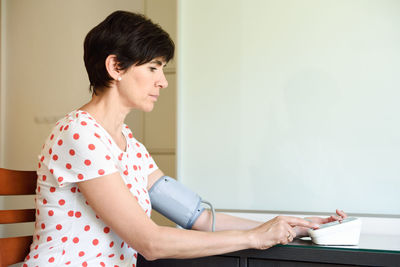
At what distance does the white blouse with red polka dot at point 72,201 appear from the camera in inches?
42.5

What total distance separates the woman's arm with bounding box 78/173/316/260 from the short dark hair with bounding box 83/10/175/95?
12.2 inches

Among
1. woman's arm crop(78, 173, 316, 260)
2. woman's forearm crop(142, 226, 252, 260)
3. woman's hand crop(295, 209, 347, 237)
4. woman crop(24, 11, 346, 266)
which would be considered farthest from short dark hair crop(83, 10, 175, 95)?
woman's hand crop(295, 209, 347, 237)

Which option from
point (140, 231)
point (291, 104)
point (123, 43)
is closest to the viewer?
point (140, 231)

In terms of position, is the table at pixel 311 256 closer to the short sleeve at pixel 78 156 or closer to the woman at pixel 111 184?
the woman at pixel 111 184

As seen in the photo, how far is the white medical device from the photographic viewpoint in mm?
1103

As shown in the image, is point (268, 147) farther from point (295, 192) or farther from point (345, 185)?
point (345, 185)

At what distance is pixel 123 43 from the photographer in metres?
1.20

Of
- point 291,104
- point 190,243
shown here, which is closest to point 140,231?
point 190,243

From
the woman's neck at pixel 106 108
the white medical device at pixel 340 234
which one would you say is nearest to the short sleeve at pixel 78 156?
the woman's neck at pixel 106 108

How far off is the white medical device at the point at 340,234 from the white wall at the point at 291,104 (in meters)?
0.35

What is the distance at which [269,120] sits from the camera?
5.07ft

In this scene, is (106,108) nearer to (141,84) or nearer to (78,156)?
(141,84)

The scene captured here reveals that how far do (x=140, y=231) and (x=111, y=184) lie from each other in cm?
12

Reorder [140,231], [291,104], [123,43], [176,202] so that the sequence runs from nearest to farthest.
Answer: [140,231] < [123,43] < [176,202] < [291,104]
